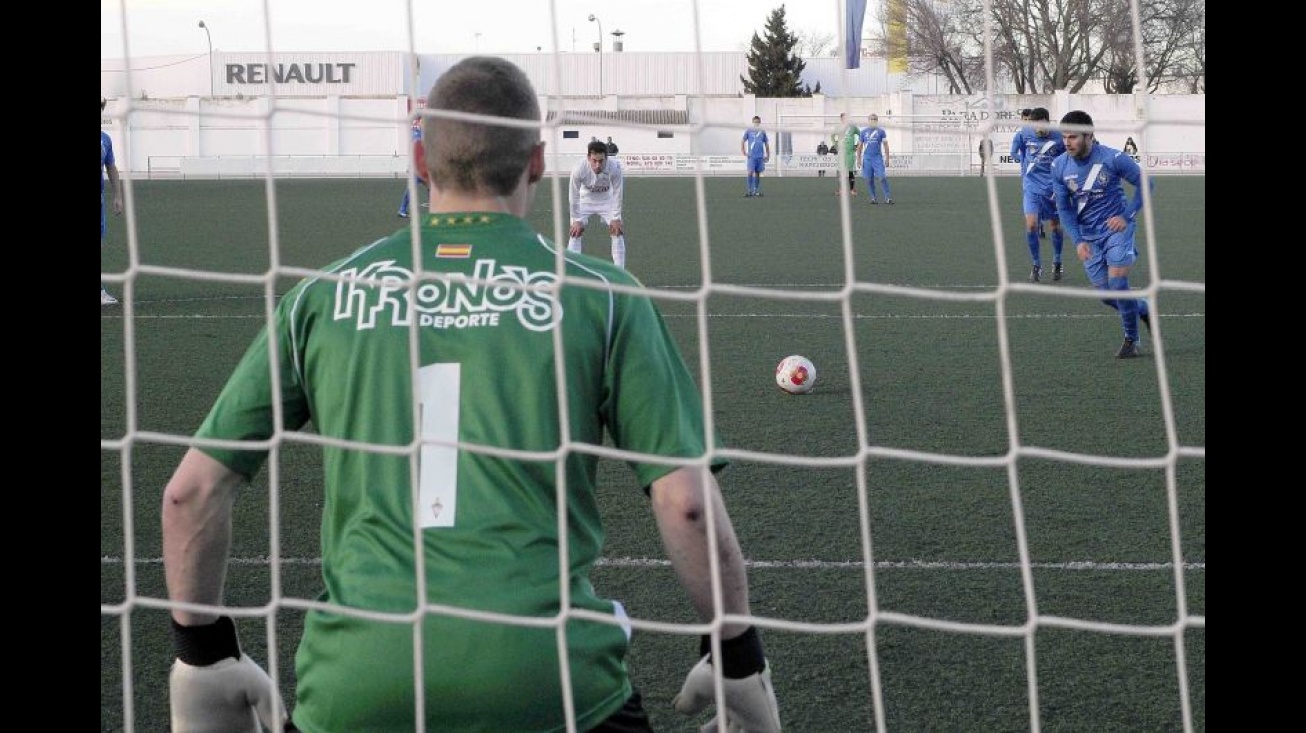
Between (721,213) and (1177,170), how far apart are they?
19.1 metres

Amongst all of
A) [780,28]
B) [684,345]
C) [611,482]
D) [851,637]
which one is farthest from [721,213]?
[780,28]

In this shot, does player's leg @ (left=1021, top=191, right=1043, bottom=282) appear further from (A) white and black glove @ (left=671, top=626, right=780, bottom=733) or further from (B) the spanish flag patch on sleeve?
(B) the spanish flag patch on sleeve

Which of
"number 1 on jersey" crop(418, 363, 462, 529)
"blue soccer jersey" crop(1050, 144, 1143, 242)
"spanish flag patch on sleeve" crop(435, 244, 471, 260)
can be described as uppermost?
"blue soccer jersey" crop(1050, 144, 1143, 242)

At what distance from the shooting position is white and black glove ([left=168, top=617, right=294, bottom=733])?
218cm

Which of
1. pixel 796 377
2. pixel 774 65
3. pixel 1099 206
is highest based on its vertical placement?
pixel 774 65

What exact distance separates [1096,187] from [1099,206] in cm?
13

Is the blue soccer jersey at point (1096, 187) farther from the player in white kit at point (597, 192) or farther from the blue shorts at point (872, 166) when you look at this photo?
the blue shorts at point (872, 166)

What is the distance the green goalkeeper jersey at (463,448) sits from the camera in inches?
76.9

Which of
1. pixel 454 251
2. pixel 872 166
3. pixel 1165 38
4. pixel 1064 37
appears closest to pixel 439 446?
pixel 454 251

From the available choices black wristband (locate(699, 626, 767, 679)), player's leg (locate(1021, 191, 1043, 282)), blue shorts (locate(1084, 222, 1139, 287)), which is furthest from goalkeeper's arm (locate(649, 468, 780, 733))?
player's leg (locate(1021, 191, 1043, 282))

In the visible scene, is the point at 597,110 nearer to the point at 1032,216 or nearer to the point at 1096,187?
the point at 1032,216

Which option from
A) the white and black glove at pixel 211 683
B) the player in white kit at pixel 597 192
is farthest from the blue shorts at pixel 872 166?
the white and black glove at pixel 211 683

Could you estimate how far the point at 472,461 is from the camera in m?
1.99
